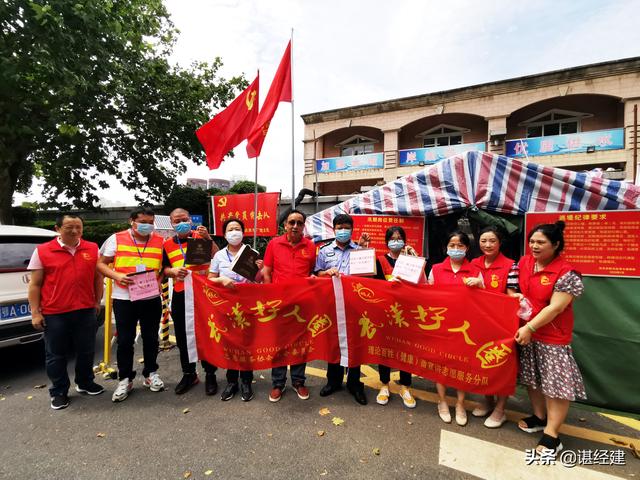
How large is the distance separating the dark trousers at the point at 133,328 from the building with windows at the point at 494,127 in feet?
24.7

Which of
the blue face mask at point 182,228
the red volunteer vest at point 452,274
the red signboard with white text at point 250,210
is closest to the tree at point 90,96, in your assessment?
the red signboard with white text at point 250,210

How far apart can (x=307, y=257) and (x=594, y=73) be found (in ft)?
52.4

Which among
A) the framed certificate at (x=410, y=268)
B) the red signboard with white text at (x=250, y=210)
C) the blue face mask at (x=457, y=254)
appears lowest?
the framed certificate at (x=410, y=268)

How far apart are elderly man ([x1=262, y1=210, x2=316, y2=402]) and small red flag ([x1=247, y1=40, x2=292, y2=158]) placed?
94.4 inches

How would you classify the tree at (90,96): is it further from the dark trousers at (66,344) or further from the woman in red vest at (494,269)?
the woman in red vest at (494,269)

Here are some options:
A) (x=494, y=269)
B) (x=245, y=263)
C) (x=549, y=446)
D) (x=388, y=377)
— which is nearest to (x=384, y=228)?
(x=494, y=269)

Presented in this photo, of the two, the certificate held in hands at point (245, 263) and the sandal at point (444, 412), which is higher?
the certificate held in hands at point (245, 263)

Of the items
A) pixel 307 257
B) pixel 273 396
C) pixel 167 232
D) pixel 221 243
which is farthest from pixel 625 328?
pixel 221 243

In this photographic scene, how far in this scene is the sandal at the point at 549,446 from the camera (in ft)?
7.85

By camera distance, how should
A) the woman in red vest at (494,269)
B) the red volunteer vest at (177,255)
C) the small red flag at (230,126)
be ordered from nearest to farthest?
the woman in red vest at (494,269), the red volunteer vest at (177,255), the small red flag at (230,126)

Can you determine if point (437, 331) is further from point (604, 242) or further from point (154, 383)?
point (154, 383)

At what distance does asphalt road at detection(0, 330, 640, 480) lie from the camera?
2.26m

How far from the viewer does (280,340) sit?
10.6 ft

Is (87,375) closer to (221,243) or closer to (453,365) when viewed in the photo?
(453,365)
